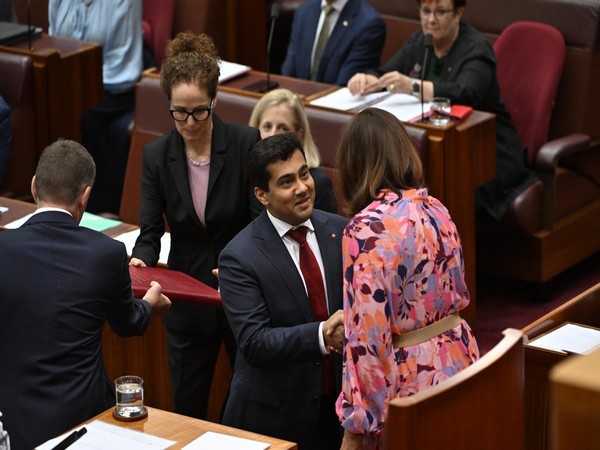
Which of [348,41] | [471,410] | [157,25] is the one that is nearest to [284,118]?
[348,41]

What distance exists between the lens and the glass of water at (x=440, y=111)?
13.3ft

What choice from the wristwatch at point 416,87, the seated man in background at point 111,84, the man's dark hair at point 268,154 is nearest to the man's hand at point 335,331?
the man's dark hair at point 268,154

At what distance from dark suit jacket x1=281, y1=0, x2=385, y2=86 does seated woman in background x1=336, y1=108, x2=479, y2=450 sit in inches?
94.6

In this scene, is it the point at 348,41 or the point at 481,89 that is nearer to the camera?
the point at 481,89

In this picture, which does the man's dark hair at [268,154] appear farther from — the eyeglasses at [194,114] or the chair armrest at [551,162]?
the chair armrest at [551,162]

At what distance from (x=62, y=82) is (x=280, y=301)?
8.98 feet

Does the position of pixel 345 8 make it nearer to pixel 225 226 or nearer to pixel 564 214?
pixel 564 214

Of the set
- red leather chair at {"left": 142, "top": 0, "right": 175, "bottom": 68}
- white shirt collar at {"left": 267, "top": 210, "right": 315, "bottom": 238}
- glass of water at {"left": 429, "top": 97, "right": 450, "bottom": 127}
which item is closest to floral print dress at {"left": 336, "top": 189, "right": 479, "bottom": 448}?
white shirt collar at {"left": 267, "top": 210, "right": 315, "bottom": 238}

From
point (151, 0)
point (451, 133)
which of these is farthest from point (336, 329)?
point (151, 0)

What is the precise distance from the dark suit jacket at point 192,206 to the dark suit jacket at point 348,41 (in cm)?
175

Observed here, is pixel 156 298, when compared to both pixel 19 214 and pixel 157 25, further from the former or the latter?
pixel 157 25

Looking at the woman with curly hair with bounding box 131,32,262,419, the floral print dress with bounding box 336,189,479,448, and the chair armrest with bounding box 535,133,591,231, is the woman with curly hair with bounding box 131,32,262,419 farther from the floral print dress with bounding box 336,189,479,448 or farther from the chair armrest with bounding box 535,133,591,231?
the chair armrest with bounding box 535,133,591,231

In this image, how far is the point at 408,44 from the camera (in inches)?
183

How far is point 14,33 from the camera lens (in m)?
5.20
